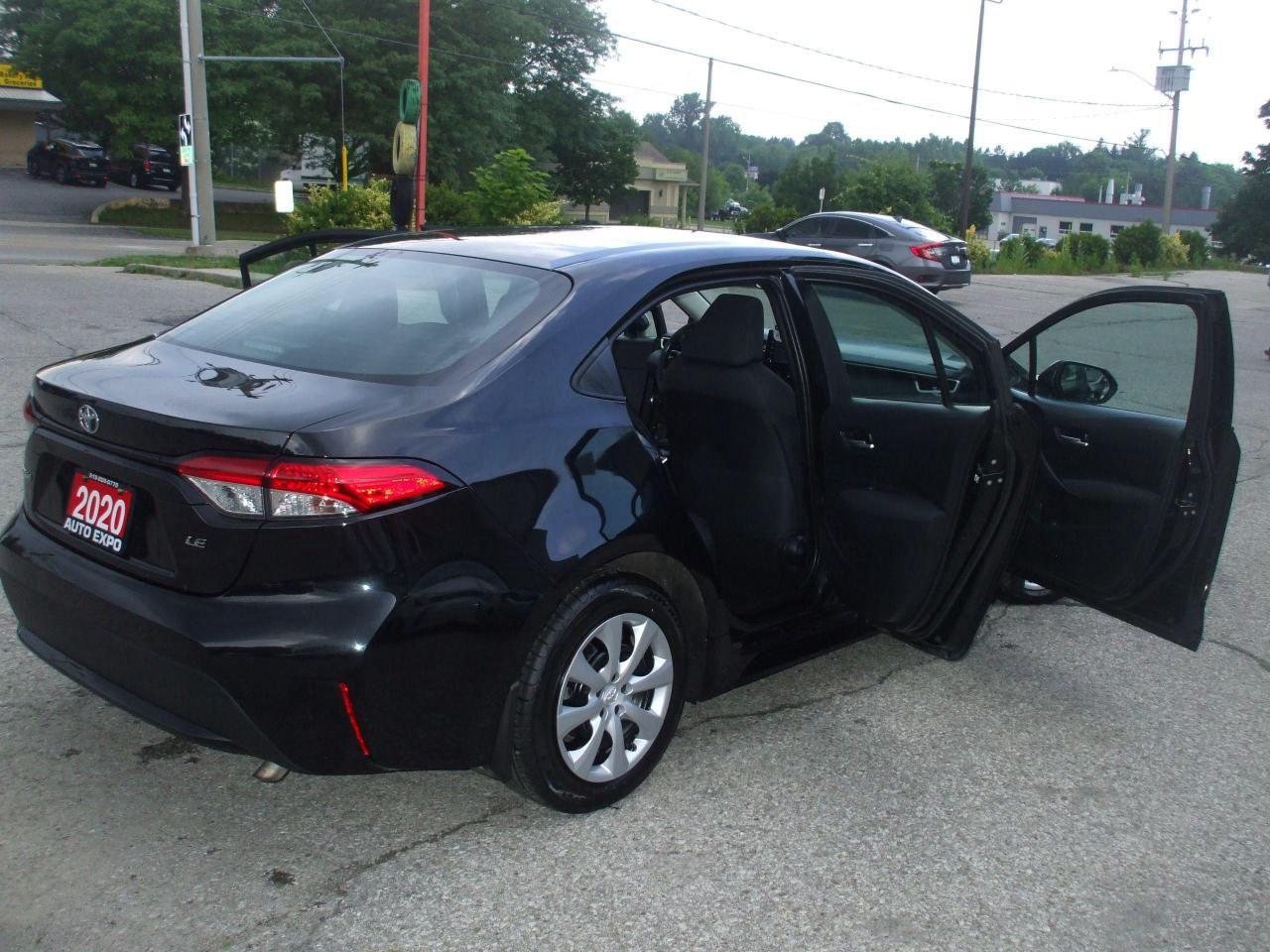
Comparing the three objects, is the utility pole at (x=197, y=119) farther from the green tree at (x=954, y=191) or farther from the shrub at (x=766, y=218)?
the green tree at (x=954, y=191)

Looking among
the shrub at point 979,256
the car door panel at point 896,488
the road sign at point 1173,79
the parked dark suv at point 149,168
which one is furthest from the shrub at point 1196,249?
the car door panel at point 896,488

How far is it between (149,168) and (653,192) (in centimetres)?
4348

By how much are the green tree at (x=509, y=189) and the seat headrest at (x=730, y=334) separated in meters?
14.3

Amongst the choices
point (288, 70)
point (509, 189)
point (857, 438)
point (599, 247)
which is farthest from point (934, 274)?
point (288, 70)

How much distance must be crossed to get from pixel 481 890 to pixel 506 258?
1.79 metres

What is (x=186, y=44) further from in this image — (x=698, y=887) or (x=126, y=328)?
(x=698, y=887)

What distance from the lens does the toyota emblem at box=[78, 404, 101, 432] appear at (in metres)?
2.90

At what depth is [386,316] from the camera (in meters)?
3.31

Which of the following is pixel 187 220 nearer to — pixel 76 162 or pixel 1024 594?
pixel 76 162

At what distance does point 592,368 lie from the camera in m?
3.15

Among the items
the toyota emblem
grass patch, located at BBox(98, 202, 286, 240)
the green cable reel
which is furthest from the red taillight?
grass patch, located at BBox(98, 202, 286, 240)

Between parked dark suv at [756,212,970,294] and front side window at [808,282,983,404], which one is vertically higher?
parked dark suv at [756,212,970,294]

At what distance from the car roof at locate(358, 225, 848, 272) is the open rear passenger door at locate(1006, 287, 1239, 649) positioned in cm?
104

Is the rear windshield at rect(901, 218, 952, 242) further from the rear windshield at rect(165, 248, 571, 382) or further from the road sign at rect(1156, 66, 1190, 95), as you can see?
the road sign at rect(1156, 66, 1190, 95)
